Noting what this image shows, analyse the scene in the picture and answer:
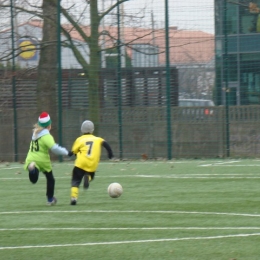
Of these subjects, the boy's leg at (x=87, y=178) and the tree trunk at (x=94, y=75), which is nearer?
the boy's leg at (x=87, y=178)

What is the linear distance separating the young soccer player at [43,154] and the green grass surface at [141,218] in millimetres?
361

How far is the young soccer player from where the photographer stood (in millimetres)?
11852

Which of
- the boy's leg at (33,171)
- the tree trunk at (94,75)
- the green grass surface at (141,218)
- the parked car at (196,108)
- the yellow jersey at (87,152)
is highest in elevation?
the tree trunk at (94,75)

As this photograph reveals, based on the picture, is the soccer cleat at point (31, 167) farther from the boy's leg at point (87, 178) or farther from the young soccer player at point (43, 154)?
the boy's leg at point (87, 178)

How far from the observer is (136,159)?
2141 cm

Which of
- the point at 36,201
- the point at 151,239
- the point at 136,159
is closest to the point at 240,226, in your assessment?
the point at 151,239

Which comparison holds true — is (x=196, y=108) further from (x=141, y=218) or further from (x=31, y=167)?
(x=141, y=218)

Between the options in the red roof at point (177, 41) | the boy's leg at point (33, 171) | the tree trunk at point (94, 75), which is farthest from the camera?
the tree trunk at point (94, 75)

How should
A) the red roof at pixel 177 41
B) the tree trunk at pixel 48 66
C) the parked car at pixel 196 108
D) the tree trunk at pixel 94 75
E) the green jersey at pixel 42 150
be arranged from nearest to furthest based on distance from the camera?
the green jersey at pixel 42 150 < the red roof at pixel 177 41 < the parked car at pixel 196 108 < the tree trunk at pixel 94 75 < the tree trunk at pixel 48 66

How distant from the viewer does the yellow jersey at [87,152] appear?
481 inches

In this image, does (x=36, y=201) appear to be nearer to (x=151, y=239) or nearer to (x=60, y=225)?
(x=60, y=225)

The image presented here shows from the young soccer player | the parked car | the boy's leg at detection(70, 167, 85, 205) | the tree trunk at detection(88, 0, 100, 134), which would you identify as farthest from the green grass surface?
the tree trunk at detection(88, 0, 100, 134)

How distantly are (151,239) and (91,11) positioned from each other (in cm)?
1374

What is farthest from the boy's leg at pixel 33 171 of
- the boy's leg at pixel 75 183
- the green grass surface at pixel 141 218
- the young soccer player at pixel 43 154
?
the boy's leg at pixel 75 183
